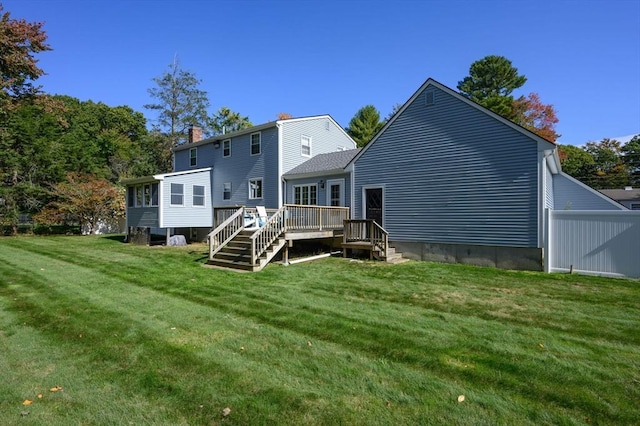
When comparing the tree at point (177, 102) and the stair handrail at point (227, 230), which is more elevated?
the tree at point (177, 102)

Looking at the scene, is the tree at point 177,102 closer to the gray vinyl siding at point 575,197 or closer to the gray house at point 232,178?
the gray house at point 232,178

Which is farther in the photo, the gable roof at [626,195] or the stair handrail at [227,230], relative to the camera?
the gable roof at [626,195]

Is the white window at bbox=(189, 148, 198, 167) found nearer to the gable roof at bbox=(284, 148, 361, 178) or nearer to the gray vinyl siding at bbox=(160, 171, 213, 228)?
the gray vinyl siding at bbox=(160, 171, 213, 228)

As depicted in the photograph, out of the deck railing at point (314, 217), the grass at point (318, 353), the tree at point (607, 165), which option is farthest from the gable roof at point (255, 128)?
the tree at point (607, 165)

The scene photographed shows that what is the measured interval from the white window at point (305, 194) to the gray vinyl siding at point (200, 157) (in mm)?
6716

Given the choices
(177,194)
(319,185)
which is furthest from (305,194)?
(177,194)

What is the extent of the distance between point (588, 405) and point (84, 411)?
4.50m

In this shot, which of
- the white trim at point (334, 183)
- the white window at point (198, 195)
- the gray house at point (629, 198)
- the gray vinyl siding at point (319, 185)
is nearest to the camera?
the gray vinyl siding at point (319, 185)

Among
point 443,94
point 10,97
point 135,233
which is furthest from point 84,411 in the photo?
point 10,97

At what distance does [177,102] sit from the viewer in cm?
3516

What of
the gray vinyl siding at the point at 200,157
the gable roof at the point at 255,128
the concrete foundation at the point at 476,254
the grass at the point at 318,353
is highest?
the gable roof at the point at 255,128

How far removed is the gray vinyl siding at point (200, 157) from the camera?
21328 millimetres

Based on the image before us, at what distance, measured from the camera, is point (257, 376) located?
352cm

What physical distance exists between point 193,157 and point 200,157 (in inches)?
33.9
